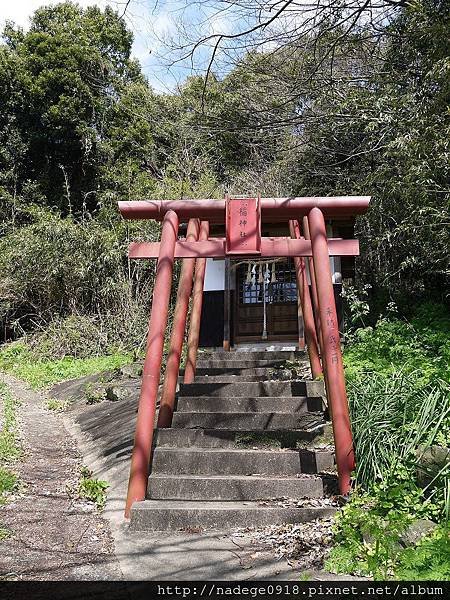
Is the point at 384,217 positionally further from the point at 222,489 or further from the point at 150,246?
the point at 222,489

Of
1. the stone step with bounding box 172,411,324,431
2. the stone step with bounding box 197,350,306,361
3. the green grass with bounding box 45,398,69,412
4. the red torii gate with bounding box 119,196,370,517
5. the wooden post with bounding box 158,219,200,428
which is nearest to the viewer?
the red torii gate with bounding box 119,196,370,517

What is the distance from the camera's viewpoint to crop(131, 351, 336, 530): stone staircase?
4020 millimetres

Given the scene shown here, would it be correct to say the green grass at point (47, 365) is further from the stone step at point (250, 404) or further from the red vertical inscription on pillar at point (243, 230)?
the red vertical inscription on pillar at point (243, 230)

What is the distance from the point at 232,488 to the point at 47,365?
10.1 metres

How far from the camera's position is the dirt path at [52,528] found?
323 cm

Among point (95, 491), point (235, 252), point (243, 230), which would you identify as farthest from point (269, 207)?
point (95, 491)

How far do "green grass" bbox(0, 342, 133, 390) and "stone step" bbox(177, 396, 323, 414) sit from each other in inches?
227

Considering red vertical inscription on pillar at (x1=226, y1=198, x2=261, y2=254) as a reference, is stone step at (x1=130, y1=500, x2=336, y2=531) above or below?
below

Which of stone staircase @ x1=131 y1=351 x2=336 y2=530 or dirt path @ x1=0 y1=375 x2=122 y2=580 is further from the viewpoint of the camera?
stone staircase @ x1=131 y1=351 x2=336 y2=530

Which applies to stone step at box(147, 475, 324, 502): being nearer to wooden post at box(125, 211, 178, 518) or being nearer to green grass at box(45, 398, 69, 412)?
wooden post at box(125, 211, 178, 518)

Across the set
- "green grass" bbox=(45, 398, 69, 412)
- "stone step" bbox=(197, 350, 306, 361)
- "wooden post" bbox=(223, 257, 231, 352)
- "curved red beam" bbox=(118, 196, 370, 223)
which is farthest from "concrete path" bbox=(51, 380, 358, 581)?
"wooden post" bbox=(223, 257, 231, 352)

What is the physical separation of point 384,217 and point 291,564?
911 centimetres

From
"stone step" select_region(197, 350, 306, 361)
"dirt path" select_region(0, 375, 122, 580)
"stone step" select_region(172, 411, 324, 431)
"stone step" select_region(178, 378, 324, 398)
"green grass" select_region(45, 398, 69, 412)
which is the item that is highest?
"stone step" select_region(197, 350, 306, 361)

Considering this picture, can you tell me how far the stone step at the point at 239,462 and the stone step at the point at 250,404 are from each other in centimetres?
99
